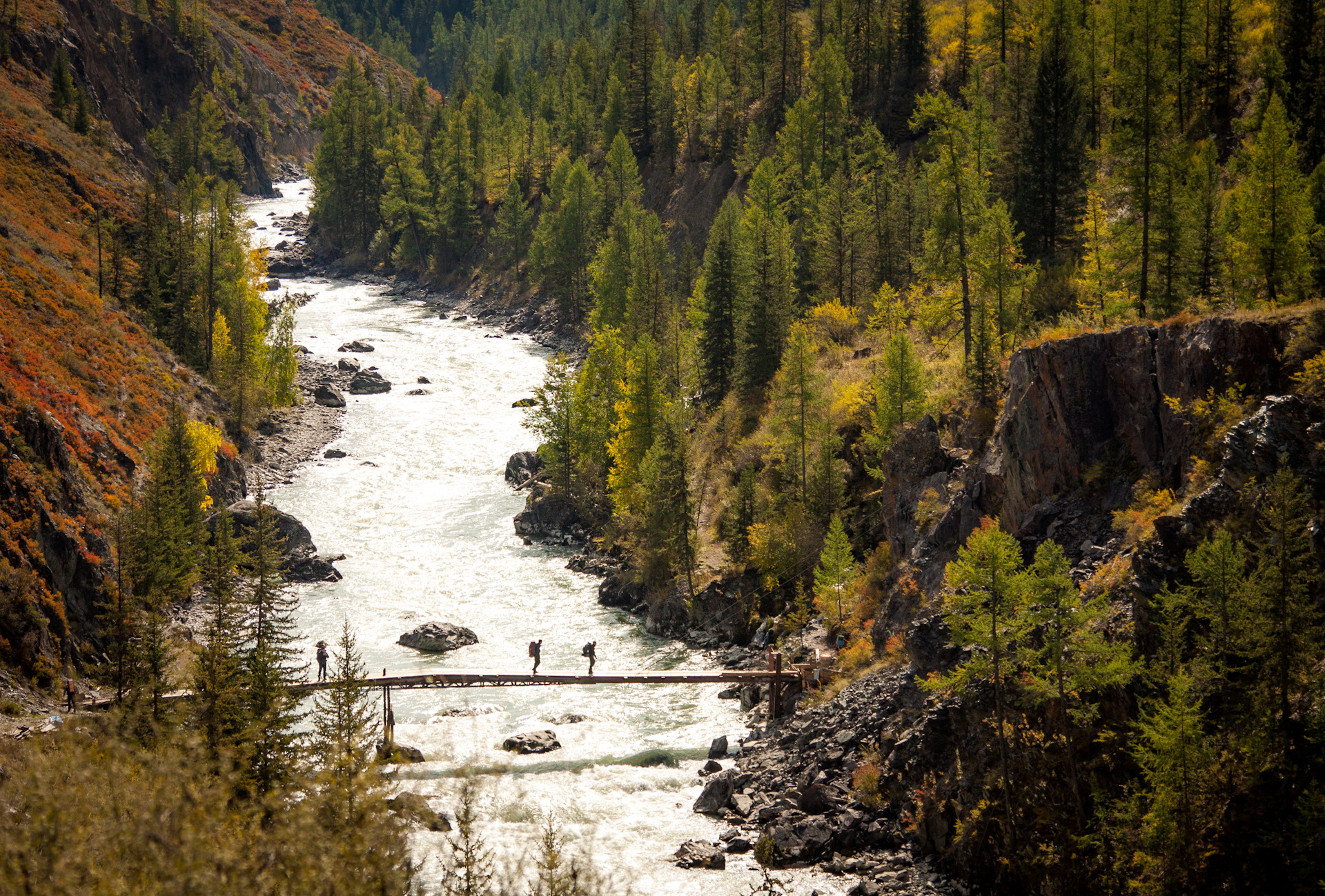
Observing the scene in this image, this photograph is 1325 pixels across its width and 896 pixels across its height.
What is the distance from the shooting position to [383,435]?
75.9 m

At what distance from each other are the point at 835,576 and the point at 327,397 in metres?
52.7

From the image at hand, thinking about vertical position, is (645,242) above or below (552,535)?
above

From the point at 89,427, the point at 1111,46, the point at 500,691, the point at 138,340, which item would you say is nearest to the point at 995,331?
the point at 500,691

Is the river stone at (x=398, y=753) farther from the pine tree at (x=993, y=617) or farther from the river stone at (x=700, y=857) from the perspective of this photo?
the pine tree at (x=993, y=617)

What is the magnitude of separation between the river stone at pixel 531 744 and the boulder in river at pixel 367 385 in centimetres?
5259

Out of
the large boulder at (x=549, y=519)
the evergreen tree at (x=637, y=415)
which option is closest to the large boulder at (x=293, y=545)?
the large boulder at (x=549, y=519)

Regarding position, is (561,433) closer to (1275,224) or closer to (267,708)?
(267,708)

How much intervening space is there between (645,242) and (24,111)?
5973 cm

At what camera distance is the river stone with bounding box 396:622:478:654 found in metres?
46.4

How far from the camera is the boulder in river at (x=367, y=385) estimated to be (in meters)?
85.2

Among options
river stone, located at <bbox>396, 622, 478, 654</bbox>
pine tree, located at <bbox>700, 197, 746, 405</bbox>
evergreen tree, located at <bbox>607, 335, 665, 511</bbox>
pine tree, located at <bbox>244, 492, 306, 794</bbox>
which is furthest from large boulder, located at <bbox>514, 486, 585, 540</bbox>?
pine tree, located at <bbox>244, 492, 306, 794</bbox>

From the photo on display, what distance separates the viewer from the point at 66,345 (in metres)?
57.2

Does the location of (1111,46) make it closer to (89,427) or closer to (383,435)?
(383,435)

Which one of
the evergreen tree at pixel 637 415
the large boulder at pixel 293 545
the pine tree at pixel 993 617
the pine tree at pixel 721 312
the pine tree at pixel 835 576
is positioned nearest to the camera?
the pine tree at pixel 993 617
